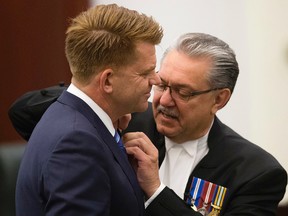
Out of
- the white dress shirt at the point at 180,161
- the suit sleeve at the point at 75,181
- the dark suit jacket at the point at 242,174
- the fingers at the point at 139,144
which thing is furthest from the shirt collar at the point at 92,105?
the white dress shirt at the point at 180,161

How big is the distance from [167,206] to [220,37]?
72.4 inches

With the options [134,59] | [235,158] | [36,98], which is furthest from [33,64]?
[134,59]

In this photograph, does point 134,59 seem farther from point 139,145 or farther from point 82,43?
point 139,145

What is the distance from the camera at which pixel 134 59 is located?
1.76 metres

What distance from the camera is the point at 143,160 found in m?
2.00

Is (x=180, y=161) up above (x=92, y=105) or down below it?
below

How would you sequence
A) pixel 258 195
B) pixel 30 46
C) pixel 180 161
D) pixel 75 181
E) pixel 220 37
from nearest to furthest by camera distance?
1. pixel 75 181
2. pixel 258 195
3. pixel 180 161
4. pixel 30 46
5. pixel 220 37

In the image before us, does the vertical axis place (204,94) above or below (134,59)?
below

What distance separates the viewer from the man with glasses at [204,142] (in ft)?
7.41

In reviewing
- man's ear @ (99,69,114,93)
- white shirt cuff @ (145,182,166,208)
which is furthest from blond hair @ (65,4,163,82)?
white shirt cuff @ (145,182,166,208)

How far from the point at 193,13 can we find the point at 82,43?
6.98 feet

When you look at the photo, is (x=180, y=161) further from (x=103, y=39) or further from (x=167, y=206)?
(x=103, y=39)

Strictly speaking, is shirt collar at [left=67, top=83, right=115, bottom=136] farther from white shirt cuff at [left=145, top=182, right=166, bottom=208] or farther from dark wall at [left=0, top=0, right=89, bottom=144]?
dark wall at [left=0, top=0, right=89, bottom=144]

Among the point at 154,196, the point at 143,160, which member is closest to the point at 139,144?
the point at 143,160
